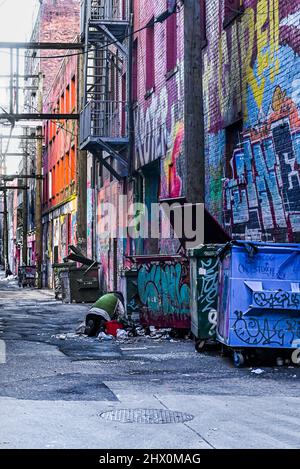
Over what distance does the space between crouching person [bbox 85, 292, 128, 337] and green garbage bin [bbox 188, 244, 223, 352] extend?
122 inches

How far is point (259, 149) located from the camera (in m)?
13.7

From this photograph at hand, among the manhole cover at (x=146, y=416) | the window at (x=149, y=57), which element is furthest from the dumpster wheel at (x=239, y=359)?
the window at (x=149, y=57)

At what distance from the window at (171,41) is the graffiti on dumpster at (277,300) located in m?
10.5

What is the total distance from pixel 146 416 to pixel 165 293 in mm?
7440

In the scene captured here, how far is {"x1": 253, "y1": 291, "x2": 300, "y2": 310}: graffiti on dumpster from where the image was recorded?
33.5ft

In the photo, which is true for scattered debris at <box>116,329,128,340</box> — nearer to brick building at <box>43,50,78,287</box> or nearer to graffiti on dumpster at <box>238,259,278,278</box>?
graffiti on dumpster at <box>238,259,278,278</box>

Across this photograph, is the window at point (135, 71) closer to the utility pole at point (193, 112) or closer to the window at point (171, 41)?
the window at point (171, 41)

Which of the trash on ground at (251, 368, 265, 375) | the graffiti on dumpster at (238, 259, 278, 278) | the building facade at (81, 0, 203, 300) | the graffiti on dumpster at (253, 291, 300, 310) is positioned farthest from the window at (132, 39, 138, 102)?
the trash on ground at (251, 368, 265, 375)

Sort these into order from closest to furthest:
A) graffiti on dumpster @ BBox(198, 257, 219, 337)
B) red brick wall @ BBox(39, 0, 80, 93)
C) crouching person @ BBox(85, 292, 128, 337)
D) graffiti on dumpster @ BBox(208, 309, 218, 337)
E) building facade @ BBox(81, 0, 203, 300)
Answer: graffiti on dumpster @ BBox(208, 309, 218, 337) → graffiti on dumpster @ BBox(198, 257, 219, 337) → crouching person @ BBox(85, 292, 128, 337) → building facade @ BBox(81, 0, 203, 300) → red brick wall @ BBox(39, 0, 80, 93)

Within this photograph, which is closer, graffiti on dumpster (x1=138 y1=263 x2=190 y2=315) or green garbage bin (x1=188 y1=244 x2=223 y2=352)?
green garbage bin (x1=188 y1=244 x2=223 y2=352)

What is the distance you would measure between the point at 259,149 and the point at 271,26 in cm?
199

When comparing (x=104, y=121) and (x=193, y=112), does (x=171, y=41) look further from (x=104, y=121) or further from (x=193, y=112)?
(x=193, y=112)
